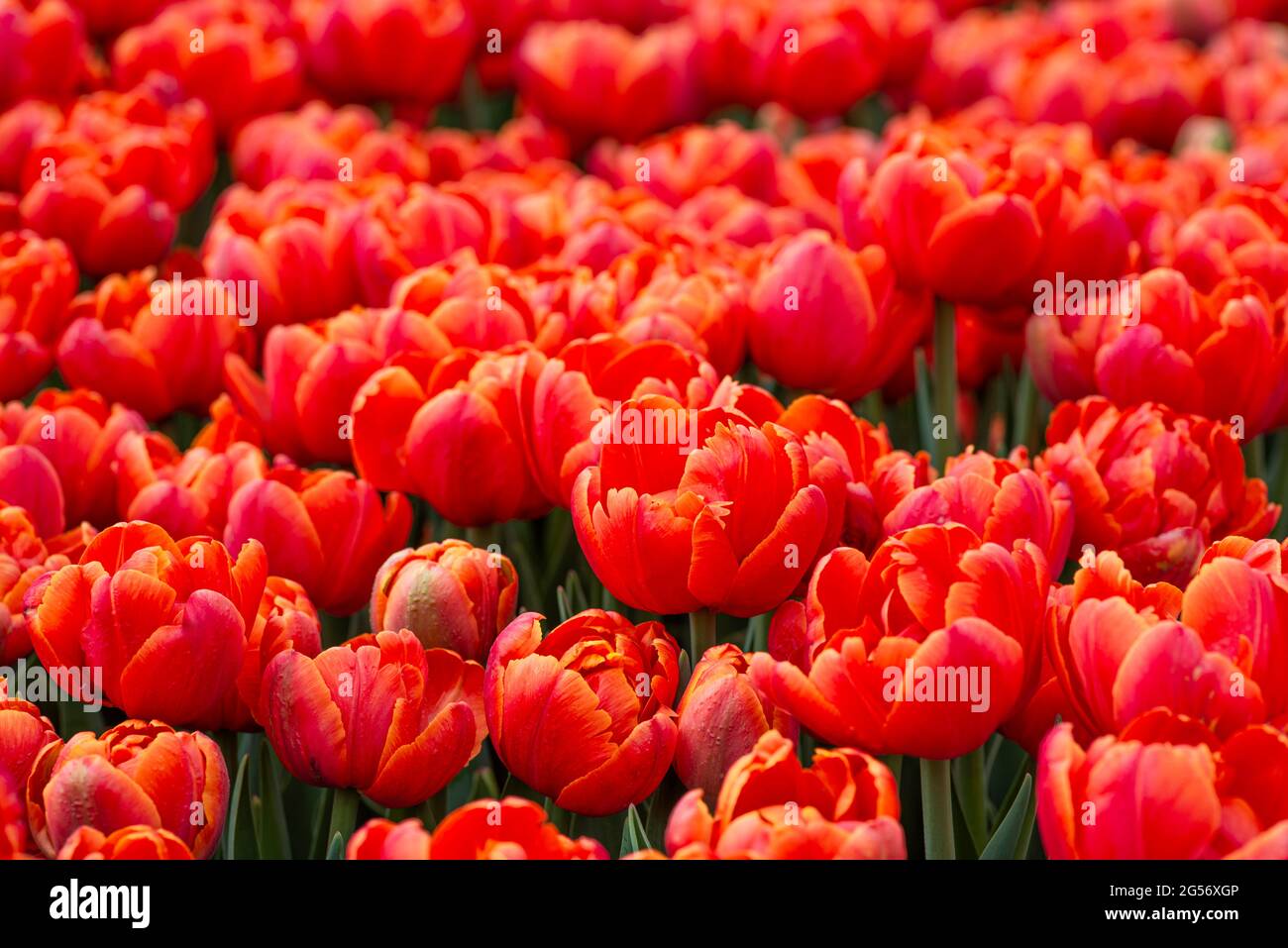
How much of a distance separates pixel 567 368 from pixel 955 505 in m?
0.33

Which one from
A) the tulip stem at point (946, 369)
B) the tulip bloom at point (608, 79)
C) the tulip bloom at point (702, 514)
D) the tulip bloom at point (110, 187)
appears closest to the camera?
the tulip bloom at point (702, 514)

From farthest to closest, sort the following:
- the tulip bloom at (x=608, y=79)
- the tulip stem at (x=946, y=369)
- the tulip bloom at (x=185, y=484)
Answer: the tulip bloom at (x=608, y=79), the tulip stem at (x=946, y=369), the tulip bloom at (x=185, y=484)

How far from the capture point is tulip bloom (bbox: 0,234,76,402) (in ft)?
5.32

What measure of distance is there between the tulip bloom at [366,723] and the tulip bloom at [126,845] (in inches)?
5.2

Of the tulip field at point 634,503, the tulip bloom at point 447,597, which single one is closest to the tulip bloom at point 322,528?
the tulip field at point 634,503

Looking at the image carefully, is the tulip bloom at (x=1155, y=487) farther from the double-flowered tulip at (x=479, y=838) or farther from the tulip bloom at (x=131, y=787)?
the tulip bloom at (x=131, y=787)

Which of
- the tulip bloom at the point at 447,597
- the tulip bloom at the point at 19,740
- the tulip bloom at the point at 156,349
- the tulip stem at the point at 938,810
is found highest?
the tulip bloom at the point at 156,349

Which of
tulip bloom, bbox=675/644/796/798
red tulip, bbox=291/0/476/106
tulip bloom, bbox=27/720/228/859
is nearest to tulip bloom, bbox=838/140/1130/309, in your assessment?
tulip bloom, bbox=675/644/796/798

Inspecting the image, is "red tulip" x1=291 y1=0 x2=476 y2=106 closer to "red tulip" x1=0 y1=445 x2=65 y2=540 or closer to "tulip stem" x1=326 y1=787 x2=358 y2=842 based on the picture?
"red tulip" x1=0 y1=445 x2=65 y2=540

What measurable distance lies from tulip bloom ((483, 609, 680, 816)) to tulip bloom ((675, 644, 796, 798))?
0.04 feet

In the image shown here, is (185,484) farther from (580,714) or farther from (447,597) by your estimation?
(580,714)

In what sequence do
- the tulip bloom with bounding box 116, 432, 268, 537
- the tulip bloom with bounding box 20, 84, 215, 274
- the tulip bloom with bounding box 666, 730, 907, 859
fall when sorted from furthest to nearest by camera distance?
1. the tulip bloom with bounding box 20, 84, 215, 274
2. the tulip bloom with bounding box 116, 432, 268, 537
3. the tulip bloom with bounding box 666, 730, 907, 859

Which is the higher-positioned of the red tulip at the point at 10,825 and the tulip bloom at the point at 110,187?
the tulip bloom at the point at 110,187

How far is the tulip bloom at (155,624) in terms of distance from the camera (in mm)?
1025
